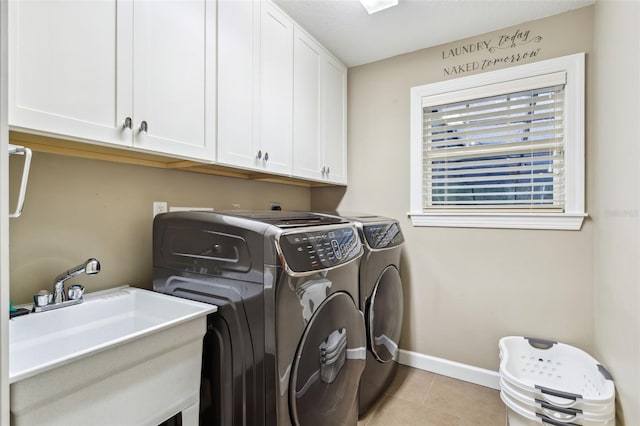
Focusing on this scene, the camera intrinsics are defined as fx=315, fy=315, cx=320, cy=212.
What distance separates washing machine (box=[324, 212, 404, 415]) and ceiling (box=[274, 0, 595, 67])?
124 cm

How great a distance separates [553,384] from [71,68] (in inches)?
104

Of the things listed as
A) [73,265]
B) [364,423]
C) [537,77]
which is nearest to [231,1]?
[73,265]

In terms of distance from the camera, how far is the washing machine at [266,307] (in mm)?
1060

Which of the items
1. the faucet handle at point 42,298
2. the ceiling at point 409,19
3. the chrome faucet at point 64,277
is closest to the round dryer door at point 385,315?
the chrome faucet at point 64,277

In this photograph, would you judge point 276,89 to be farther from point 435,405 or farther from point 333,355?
point 435,405

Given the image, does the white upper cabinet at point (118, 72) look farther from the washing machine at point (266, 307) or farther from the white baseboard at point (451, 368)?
the white baseboard at point (451, 368)

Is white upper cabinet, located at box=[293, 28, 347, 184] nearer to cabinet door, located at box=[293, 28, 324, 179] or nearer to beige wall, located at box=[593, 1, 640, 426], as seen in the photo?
cabinet door, located at box=[293, 28, 324, 179]

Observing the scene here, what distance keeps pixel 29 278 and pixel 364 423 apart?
1.72 metres

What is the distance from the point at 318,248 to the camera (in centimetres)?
120

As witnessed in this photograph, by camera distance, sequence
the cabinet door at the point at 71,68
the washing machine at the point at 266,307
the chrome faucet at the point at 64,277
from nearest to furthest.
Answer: the cabinet door at the point at 71,68, the washing machine at the point at 266,307, the chrome faucet at the point at 64,277

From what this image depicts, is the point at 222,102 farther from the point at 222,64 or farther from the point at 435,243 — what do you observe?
the point at 435,243

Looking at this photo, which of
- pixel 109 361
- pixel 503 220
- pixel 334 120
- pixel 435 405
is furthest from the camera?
pixel 334 120

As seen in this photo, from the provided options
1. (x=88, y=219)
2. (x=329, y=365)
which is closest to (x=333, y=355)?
(x=329, y=365)

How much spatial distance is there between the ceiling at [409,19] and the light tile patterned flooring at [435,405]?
2383 millimetres
